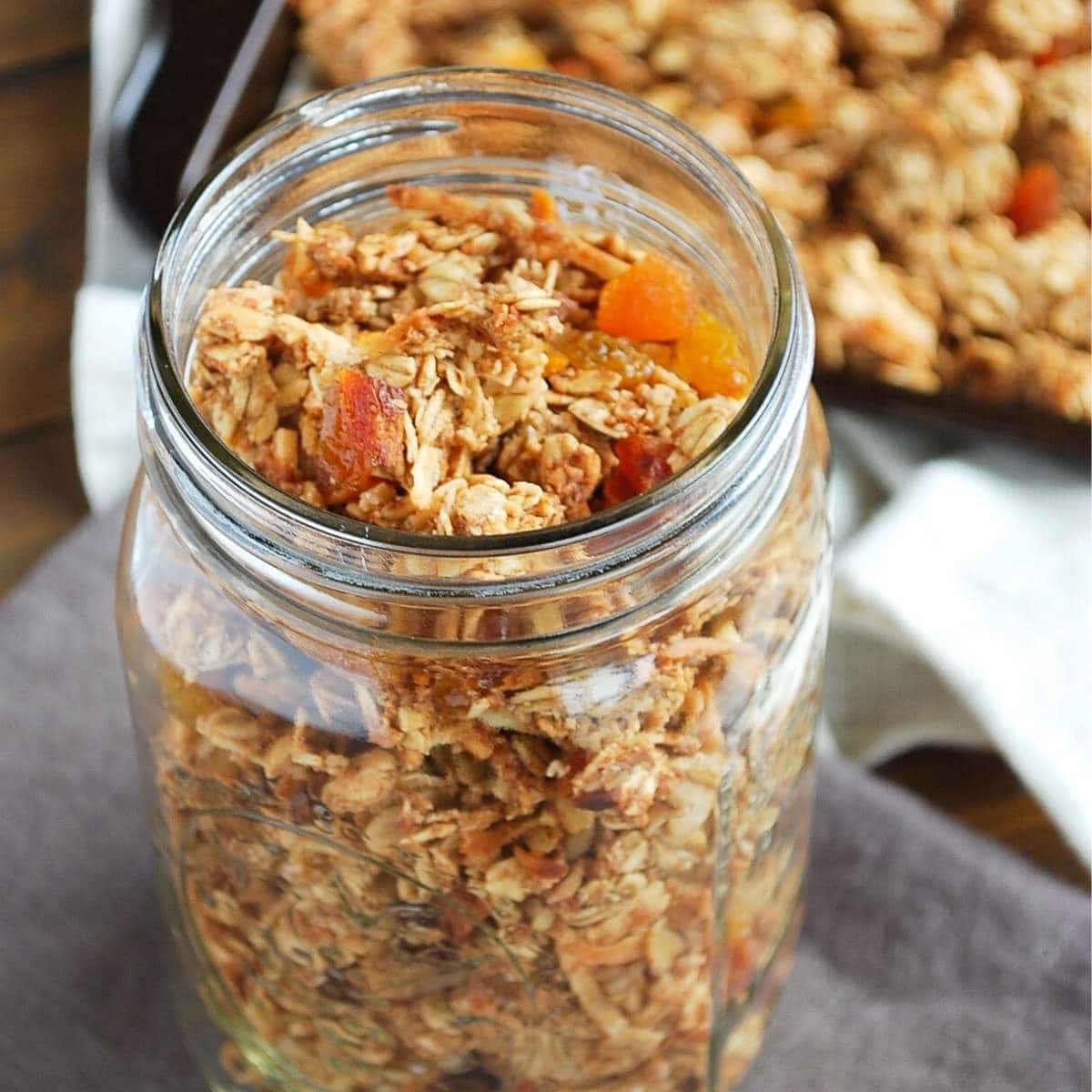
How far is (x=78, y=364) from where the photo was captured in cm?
131

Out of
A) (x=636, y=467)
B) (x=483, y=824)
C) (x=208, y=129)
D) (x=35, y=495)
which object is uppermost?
(x=636, y=467)

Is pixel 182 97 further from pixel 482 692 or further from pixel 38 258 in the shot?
pixel 482 692

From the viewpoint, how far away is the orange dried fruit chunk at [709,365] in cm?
Result: 71

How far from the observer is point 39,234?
154 centimetres

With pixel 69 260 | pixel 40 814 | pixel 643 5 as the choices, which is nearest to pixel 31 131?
pixel 69 260

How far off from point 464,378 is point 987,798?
0.67 metres

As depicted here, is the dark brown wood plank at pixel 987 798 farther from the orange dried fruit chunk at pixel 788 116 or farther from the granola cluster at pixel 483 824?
the orange dried fruit chunk at pixel 788 116

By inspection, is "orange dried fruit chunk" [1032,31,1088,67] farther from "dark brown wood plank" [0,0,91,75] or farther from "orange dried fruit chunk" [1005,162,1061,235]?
"dark brown wood plank" [0,0,91,75]

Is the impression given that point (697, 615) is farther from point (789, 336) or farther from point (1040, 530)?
point (1040, 530)

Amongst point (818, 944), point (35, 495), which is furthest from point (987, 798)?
point (35, 495)

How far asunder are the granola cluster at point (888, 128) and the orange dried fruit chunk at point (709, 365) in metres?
0.55

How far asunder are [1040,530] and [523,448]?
0.68 metres

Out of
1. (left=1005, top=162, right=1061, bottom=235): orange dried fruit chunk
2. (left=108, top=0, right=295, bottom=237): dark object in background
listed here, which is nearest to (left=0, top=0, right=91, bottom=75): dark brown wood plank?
(left=108, top=0, right=295, bottom=237): dark object in background

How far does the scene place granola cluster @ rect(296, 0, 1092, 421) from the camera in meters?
A: 1.30
